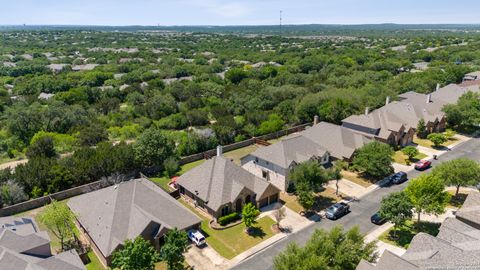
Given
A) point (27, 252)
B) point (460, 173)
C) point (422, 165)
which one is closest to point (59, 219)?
point (27, 252)

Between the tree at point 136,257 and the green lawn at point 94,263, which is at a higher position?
A: the tree at point 136,257

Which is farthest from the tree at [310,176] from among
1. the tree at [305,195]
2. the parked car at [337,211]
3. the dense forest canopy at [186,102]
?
the dense forest canopy at [186,102]

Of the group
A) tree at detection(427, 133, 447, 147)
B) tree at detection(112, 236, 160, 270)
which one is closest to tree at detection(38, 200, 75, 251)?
tree at detection(112, 236, 160, 270)

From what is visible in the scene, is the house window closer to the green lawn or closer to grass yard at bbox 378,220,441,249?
grass yard at bbox 378,220,441,249

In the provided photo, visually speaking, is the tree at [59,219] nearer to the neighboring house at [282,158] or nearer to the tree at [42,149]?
the neighboring house at [282,158]

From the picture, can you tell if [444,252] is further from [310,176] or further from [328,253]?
[310,176]
